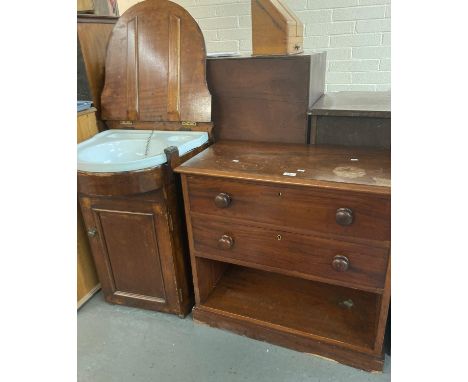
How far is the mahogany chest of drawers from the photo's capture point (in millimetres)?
995

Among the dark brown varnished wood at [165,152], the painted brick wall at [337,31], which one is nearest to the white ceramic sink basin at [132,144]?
the dark brown varnished wood at [165,152]

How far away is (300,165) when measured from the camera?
1.11 m

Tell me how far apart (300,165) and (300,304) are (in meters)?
0.61

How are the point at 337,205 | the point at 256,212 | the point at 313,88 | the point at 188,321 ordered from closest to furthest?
the point at 337,205 → the point at 256,212 → the point at 313,88 → the point at 188,321

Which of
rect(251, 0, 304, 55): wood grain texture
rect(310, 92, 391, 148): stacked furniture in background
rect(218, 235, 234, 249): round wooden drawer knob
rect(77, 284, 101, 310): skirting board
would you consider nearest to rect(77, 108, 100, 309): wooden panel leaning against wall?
rect(77, 284, 101, 310): skirting board

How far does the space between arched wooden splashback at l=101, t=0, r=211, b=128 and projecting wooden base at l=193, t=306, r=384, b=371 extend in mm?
791

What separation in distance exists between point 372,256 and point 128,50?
3.97 feet

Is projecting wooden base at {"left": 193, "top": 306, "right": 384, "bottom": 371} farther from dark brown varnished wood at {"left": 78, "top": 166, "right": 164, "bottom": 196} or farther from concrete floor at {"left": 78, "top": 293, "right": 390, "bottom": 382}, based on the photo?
dark brown varnished wood at {"left": 78, "top": 166, "right": 164, "bottom": 196}

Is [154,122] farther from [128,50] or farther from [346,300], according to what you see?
[346,300]

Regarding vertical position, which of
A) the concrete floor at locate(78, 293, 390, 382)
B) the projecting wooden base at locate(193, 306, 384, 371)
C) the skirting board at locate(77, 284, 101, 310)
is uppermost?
the skirting board at locate(77, 284, 101, 310)

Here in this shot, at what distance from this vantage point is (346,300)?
1.40 m

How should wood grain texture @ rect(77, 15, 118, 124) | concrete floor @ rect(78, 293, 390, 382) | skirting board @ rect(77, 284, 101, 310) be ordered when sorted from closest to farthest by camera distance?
concrete floor @ rect(78, 293, 390, 382) < wood grain texture @ rect(77, 15, 118, 124) < skirting board @ rect(77, 284, 101, 310)

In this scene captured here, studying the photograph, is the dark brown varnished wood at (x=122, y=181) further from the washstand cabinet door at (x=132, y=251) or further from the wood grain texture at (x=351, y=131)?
the wood grain texture at (x=351, y=131)
